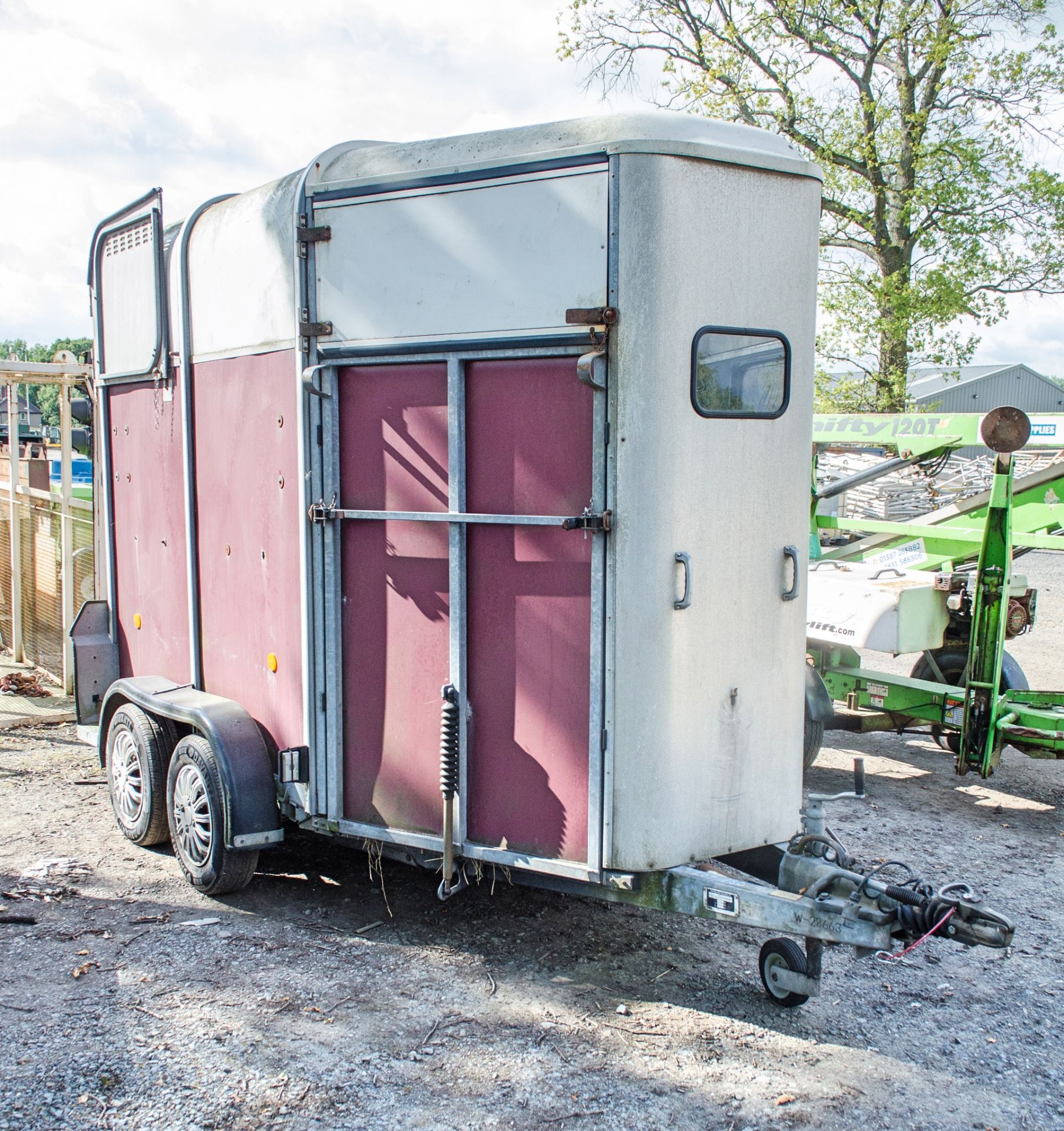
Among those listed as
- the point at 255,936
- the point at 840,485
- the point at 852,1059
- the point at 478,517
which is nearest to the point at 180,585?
the point at 255,936

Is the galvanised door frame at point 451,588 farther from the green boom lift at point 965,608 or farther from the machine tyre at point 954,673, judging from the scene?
the machine tyre at point 954,673

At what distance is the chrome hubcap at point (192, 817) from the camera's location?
16.4 ft

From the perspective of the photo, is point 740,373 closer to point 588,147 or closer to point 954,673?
point 588,147

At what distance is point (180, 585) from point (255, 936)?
200 cm

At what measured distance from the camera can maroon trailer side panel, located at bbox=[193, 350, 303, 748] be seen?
478cm

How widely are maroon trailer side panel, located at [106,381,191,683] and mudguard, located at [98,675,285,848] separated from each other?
22.4 inches

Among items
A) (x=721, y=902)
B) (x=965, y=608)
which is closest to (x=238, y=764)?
(x=721, y=902)

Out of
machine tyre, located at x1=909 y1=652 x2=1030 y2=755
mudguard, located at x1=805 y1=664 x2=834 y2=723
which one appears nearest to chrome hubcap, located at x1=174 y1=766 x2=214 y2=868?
mudguard, located at x1=805 y1=664 x2=834 y2=723

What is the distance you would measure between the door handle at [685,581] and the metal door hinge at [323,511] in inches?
61.6

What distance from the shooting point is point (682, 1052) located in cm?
381

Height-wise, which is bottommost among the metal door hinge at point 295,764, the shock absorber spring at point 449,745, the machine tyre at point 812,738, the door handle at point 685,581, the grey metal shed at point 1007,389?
the machine tyre at point 812,738

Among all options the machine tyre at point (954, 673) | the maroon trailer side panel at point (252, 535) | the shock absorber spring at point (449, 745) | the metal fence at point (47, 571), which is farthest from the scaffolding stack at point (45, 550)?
the machine tyre at point (954, 673)

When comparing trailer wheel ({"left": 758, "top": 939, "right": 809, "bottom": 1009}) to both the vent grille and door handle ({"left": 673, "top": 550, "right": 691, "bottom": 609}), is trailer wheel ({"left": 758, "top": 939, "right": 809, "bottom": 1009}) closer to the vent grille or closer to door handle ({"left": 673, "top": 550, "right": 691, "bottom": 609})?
door handle ({"left": 673, "top": 550, "right": 691, "bottom": 609})

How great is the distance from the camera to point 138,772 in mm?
5664
